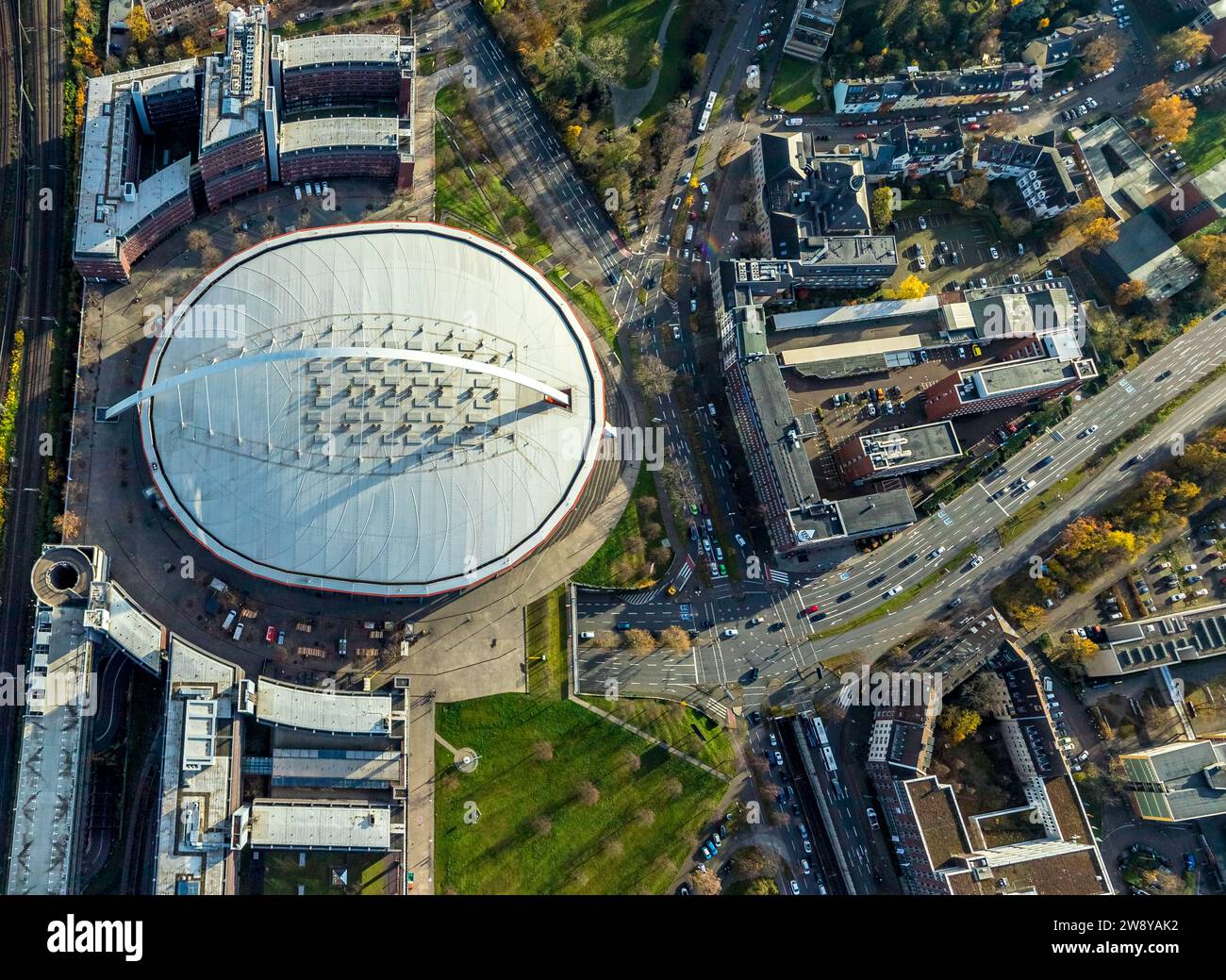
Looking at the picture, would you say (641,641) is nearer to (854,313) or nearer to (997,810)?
(997,810)

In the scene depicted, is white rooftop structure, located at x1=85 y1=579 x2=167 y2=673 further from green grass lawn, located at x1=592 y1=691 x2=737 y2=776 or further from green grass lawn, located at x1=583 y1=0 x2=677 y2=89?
green grass lawn, located at x1=583 y1=0 x2=677 y2=89

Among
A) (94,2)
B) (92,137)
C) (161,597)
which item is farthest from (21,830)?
(94,2)

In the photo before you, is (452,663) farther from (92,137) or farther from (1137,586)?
(1137,586)

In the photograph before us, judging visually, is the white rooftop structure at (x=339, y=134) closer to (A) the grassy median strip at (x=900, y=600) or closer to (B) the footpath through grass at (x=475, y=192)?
(B) the footpath through grass at (x=475, y=192)

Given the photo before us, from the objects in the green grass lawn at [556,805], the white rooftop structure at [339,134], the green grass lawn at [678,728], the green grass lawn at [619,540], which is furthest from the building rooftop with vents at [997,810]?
the white rooftop structure at [339,134]

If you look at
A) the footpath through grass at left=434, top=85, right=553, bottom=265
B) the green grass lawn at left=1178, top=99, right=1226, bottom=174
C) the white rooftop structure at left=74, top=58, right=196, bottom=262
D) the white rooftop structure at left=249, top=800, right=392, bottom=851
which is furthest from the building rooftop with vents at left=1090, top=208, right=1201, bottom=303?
the white rooftop structure at left=74, top=58, right=196, bottom=262

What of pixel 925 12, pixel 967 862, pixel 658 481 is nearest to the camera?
pixel 967 862
